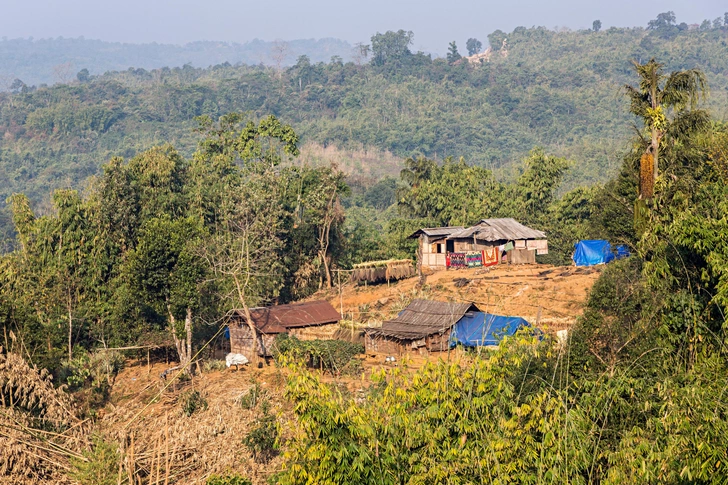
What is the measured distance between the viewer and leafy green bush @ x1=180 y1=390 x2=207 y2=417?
2169cm

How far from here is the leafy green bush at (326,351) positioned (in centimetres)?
2882

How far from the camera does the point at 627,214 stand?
108ft

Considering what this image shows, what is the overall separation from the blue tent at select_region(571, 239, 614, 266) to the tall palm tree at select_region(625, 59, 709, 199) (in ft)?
72.6

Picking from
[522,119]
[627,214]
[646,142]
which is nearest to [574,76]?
[522,119]

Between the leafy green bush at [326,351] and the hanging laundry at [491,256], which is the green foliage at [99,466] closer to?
the leafy green bush at [326,351]

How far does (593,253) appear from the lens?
143 feet

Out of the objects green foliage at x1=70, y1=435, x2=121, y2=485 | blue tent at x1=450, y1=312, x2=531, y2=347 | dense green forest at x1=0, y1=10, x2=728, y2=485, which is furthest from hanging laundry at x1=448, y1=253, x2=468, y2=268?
green foliage at x1=70, y1=435, x2=121, y2=485

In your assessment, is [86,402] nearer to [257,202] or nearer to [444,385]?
[444,385]

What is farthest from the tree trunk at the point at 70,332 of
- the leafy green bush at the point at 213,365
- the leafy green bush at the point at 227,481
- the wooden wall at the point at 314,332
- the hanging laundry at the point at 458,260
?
the hanging laundry at the point at 458,260

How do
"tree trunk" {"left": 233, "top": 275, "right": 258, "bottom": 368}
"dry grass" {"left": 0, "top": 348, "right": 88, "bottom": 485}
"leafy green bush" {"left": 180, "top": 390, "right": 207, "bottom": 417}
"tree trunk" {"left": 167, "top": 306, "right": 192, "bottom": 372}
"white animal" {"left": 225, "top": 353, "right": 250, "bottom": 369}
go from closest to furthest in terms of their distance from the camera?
1. "dry grass" {"left": 0, "top": 348, "right": 88, "bottom": 485}
2. "leafy green bush" {"left": 180, "top": 390, "right": 207, "bottom": 417}
3. "tree trunk" {"left": 233, "top": 275, "right": 258, "bottom": 368}
4. "tree trunk" {"left": 167, "top": 306, "right": 192, "bottom": 372}
5. "white animal" {"left": 225, "top": 353, "right": 250, "bottom": 369}

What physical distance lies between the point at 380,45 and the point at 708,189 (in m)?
152

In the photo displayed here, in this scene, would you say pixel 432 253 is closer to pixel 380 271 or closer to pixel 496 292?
pixel 380 271

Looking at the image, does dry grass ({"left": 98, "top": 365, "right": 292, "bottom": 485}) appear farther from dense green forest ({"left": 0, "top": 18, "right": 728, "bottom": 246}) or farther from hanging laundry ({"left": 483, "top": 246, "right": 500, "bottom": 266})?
dense green forest ({"left": 0, "top": 18, "right": 728, "bottom": 246})

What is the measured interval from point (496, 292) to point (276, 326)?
1042cm
